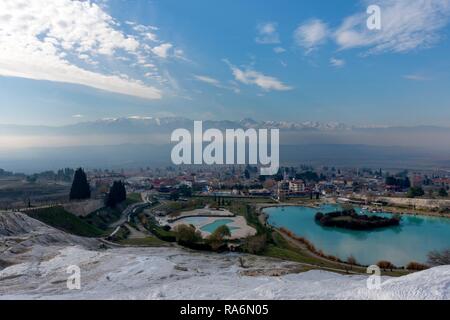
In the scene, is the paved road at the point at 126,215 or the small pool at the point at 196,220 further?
the small pool at the point at 196,220

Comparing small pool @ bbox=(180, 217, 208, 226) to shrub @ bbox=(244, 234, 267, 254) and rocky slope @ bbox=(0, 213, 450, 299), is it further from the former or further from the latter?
rocky slope @ bbox=(0, 213, 450, 299)

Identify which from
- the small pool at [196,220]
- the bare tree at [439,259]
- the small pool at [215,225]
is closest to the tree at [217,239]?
the small pool at [215,225]

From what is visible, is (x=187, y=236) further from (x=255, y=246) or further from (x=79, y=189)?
(x=79, y=189)

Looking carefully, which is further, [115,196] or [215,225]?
[115,196]

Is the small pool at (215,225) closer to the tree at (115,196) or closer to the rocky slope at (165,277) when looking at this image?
the tree at (115,196)

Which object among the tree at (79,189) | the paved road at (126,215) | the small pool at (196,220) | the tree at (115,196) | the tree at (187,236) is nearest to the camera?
the tree at (187,236)

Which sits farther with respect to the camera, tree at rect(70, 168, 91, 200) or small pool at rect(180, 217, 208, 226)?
small pool at rect(180, 217, 208, 226)

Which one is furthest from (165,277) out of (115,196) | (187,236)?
(115,196)

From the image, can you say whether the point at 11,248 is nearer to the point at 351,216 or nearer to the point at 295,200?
the point at 351,216
